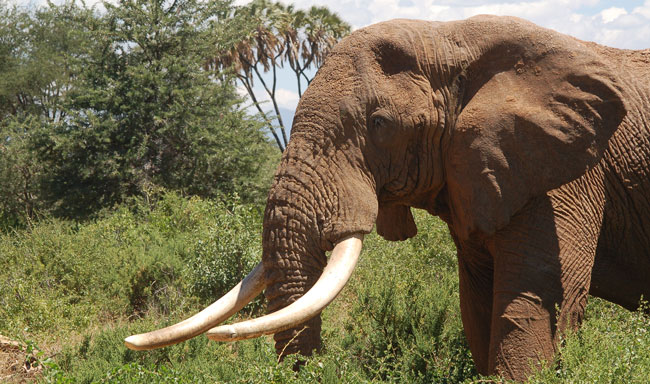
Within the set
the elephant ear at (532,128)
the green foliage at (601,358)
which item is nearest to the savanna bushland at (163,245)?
the green foliage at (601,358)

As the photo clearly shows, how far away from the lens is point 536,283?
3600 mm

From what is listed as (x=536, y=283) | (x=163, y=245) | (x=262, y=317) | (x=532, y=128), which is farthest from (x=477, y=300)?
(x=163, y=245)

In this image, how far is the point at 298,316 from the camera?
3.17 m

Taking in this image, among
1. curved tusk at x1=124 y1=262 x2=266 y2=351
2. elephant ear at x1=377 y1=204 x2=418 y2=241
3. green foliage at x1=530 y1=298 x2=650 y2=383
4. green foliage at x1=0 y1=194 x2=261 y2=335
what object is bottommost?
green foliage at x1=0 y1=194 x2=261 y2=335

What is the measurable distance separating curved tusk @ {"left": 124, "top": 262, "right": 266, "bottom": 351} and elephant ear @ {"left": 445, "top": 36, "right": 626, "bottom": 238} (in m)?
1.10

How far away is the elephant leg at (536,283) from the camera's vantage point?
3.60m

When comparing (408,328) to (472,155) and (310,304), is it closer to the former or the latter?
(472,155)

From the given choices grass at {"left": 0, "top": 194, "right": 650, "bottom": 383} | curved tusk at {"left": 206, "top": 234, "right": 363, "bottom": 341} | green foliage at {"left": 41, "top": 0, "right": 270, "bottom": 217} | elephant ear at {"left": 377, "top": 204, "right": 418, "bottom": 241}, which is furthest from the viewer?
green foliage at {"left": 41, "top": 0, "right": 270, "bottom": 217}

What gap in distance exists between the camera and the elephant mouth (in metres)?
3.08

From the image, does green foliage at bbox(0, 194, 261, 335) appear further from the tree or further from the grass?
the tree

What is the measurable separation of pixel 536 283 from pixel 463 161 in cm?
68

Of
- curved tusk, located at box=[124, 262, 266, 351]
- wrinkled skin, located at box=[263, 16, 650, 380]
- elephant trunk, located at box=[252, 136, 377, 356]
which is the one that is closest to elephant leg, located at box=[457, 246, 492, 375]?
wrinkled skin, located at box=[263, 16, 650, 380]

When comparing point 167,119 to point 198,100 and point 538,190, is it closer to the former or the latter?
point 198,100

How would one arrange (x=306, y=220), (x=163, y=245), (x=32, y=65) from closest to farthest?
(x=306, y=220) < (x=163, y=245) < (x=32, y=65)
